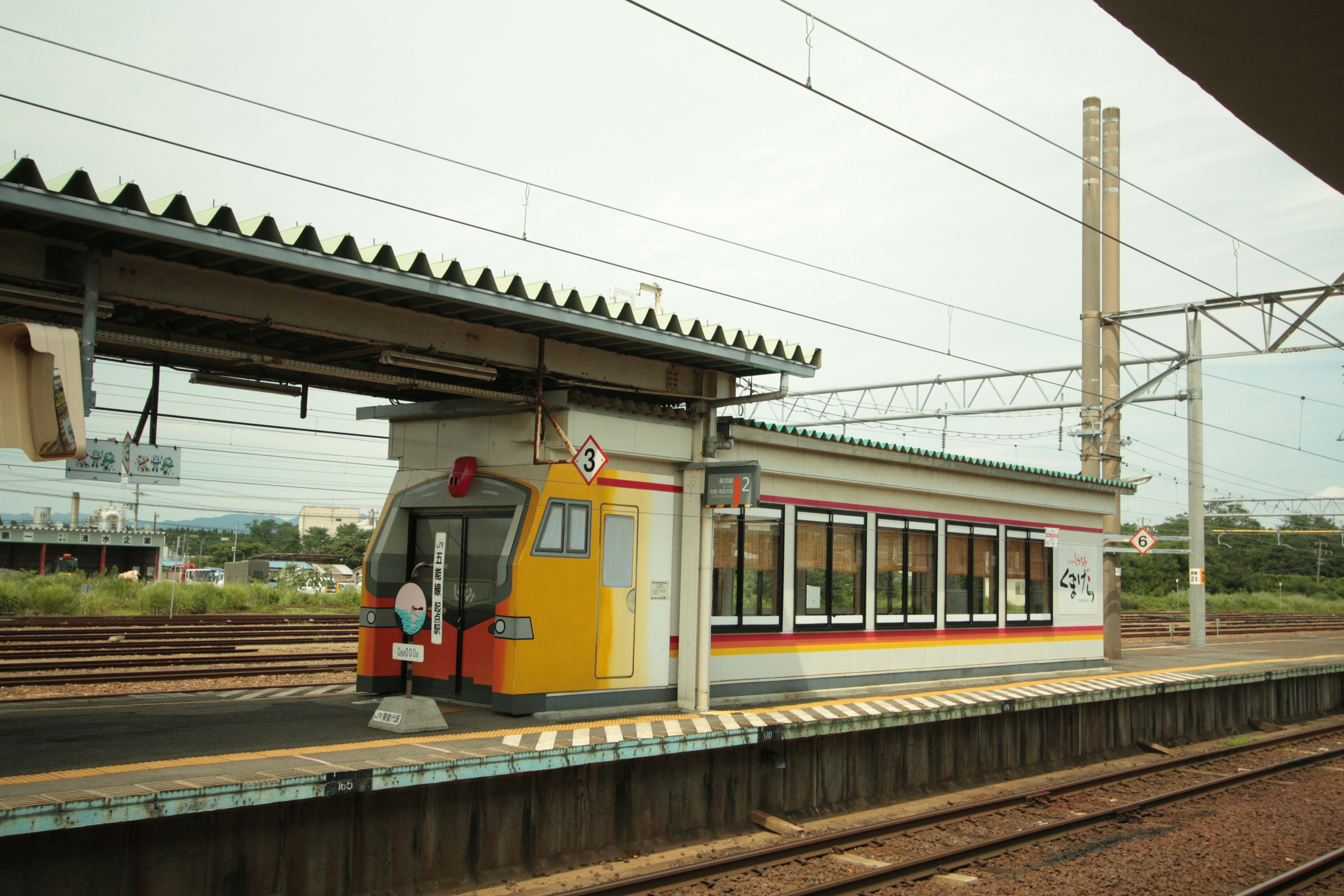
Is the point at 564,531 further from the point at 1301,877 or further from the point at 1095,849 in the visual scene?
the point at 1301,877

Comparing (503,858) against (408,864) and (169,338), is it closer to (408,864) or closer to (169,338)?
(408,864)

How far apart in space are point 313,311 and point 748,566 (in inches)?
241

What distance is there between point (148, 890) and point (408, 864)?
1803 millimetres

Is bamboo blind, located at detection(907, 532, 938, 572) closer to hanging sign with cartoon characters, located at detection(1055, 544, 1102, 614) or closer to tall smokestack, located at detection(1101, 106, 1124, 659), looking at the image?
hanging sign with cartoon characters, located at detection(1055, 544, 1102, 614)

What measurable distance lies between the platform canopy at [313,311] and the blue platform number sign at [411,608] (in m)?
1.97

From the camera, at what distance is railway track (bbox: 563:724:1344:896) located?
A: 773 centimetres

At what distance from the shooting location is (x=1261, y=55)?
4.62 metres

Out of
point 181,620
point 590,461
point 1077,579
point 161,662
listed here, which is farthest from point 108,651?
point 1077,579

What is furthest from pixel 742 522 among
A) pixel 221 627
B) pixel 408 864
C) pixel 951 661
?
pixel 221 627

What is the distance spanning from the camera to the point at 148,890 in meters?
6.24

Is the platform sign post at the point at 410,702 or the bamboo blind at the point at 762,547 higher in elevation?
the bamboo blind at the point at 762,547

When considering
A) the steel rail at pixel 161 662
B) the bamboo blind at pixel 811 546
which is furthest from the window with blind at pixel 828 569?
the steel rail at pixel 161 662

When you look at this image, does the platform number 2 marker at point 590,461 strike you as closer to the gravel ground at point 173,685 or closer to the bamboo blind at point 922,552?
the gravel ground at point 173,685

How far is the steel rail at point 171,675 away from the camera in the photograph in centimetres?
1504
